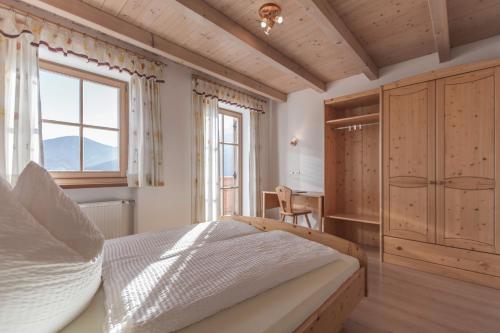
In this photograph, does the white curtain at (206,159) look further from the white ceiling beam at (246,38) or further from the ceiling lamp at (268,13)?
the ceiling lamp at (268,13)

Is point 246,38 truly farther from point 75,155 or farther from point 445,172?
point 445,172

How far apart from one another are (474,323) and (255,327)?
1.78 m

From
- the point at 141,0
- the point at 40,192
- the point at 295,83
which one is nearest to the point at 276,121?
the point at 295,83

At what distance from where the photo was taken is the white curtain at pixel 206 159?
3.31 m

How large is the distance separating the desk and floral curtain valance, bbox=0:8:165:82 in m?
2.44

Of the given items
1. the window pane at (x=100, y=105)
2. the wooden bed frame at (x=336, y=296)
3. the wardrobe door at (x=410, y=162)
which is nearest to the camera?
the wooden bed frame at (x=336, y=296)

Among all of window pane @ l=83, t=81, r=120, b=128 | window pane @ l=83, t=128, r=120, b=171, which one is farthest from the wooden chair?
window pane @ l=83, t=81, r=120, b=128

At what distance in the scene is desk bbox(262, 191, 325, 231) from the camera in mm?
3428

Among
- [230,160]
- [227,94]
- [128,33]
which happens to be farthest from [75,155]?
[230,160]

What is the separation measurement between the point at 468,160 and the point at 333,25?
180cm

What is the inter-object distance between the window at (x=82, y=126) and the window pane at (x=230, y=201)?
1.74 m

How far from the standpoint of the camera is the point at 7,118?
199 centimetres

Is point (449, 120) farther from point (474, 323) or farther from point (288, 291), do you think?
point (288, 291)

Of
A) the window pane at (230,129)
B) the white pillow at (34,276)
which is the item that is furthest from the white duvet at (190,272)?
the window pane at (230,129)
